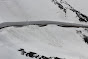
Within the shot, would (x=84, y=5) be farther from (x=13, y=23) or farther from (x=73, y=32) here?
(x=13, y=23)

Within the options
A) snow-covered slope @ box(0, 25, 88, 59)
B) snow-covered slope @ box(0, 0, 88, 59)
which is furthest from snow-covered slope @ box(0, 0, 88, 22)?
snow-covered slope @ box(0, 25, 88, 59)

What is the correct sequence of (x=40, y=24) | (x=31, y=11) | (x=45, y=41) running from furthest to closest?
(x=31, y=11)
(x=40, y=24)
(x=45, y=41)

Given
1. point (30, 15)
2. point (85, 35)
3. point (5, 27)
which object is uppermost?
point (30, 15)

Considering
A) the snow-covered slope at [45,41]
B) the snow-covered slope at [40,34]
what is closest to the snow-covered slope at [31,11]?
the snow-covered slope at [40,34]

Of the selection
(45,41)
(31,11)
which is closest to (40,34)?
(45,41)

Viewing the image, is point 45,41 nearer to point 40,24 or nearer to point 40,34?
point 40,34

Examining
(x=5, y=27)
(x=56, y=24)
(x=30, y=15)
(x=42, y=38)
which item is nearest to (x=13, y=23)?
(x=5, y=27)

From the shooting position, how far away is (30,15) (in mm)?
Result: 3262

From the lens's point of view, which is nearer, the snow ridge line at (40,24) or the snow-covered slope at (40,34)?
the snow-covered slope at (40,34)

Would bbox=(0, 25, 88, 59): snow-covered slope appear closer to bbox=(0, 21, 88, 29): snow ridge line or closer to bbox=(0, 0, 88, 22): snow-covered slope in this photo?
bbox=(0, 21, 88, 29): snow ridge line

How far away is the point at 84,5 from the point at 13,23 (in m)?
1.82

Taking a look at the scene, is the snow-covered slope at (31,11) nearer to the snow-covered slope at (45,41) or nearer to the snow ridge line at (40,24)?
the snow ridge line at (40,24)

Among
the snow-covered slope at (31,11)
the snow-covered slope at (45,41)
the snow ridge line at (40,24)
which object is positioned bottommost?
the snow-covered slope at (45,41)

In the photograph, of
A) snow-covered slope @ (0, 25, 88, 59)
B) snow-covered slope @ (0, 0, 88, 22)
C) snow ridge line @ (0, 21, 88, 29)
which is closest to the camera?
snow-covered slope @ (0, 25, 88, 59)
